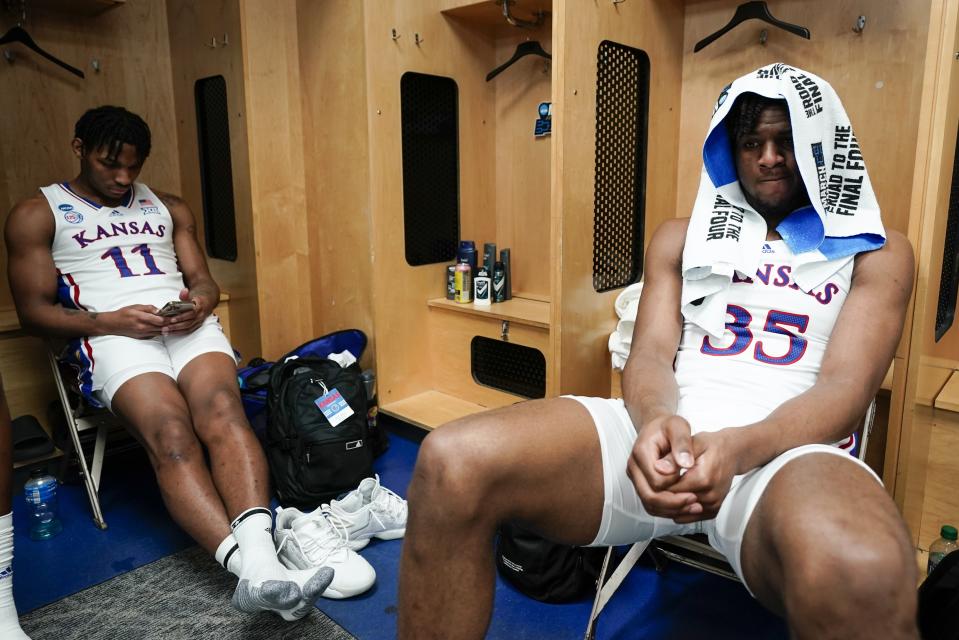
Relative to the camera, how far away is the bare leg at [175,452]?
5.61 ft

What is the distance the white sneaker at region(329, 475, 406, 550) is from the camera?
75.9 inches

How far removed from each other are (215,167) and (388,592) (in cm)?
203

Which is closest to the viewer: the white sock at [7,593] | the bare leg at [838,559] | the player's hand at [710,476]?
the bare leg at [838,559]

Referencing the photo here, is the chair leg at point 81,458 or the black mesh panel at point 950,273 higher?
the black mesh panel at point 950,273

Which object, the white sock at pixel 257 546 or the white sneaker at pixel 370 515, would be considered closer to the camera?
the white sock at pixel 257 546

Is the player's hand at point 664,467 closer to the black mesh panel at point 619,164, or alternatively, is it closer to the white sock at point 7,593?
the black mesh panel at point 619,164

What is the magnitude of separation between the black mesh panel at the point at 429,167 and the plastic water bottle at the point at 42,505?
1.38m

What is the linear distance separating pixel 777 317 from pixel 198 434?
4.82ft

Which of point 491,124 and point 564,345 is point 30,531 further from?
point 491,124

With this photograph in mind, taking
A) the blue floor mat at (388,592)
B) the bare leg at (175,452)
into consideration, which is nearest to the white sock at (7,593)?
the blue floor mat at (388,592)

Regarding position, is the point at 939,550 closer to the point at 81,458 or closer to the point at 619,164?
the point at 619,164

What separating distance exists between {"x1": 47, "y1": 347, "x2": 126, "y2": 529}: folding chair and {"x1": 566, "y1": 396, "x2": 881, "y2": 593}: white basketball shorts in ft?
5.05

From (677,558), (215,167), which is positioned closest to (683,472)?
(677,558)

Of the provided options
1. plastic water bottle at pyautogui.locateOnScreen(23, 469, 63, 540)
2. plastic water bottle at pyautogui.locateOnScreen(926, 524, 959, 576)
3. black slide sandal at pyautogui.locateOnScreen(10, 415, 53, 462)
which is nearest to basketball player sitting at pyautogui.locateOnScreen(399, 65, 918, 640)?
plastic water bottle at pyautogui.locateOnScreen(926, 524, 959, 576)
